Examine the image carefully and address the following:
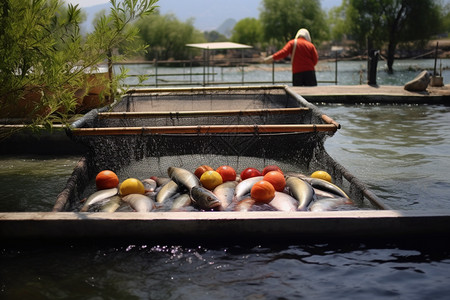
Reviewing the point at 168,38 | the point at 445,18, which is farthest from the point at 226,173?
the point at 168,38

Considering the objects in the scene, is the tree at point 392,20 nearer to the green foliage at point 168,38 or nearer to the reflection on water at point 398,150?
the green foliage at point 168,38

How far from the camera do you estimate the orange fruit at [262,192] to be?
16.2 feet

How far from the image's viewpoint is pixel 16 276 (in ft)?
12.7

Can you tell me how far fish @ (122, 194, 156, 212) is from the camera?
16.0 feet

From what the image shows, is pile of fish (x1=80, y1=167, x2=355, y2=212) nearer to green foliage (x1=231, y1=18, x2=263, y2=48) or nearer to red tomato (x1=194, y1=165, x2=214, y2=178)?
red tomato (x1=194, y1=165, x2=214, y2=178)

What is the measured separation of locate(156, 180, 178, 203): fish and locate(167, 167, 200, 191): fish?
0.24ft

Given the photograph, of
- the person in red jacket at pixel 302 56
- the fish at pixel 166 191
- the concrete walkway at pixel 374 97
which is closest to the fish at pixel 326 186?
the fish at pixel 166 191

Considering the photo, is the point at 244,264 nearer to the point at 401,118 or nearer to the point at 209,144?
the point at 209,144

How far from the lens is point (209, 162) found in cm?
632

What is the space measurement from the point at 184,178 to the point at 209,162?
2.74 feet

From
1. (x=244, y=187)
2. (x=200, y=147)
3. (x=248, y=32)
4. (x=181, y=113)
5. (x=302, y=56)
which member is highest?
(x=248, y=32)

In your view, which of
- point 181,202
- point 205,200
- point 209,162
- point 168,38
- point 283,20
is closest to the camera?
point 205,200

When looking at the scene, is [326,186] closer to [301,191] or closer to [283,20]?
[301,191]

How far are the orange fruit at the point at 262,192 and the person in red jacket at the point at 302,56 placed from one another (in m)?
9.22
